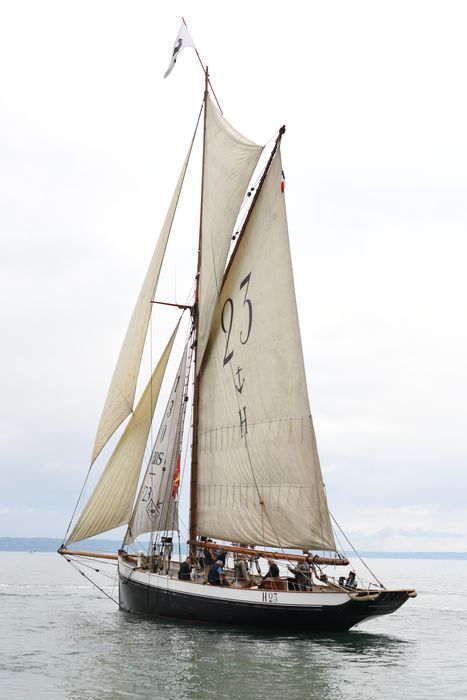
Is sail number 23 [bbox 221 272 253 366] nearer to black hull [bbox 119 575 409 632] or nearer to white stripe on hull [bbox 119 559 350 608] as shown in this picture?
white stripe on hull [bbox 119 559 350 608]

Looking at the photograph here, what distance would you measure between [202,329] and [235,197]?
230 inches

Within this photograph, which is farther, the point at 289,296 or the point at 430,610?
the point at 430,610

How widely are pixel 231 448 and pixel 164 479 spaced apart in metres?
4.50

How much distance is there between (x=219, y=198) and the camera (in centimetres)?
3591

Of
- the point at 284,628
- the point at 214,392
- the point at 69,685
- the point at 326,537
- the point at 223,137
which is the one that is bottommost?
the point at 69,685

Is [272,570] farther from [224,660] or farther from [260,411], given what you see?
[224,660]

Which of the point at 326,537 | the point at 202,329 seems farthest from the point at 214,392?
the point at 326,537

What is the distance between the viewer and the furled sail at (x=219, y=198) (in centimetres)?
3450

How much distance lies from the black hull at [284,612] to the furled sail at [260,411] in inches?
88.2

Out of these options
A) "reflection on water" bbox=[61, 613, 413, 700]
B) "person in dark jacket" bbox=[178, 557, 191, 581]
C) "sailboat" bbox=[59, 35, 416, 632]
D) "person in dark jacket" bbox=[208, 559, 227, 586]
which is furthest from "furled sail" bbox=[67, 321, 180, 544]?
"person in dark jacket" bbox=[208, 559, 227, 586]

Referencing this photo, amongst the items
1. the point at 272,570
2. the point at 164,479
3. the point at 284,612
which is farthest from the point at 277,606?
the point at 164,479

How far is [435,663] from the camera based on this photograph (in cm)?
2741

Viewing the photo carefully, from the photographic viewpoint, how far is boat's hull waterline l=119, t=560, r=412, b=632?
28.0m

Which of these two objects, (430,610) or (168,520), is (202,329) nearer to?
(168,520)
